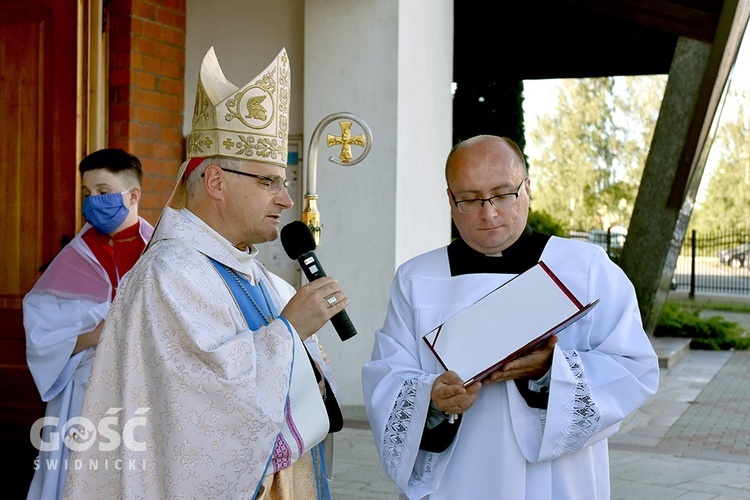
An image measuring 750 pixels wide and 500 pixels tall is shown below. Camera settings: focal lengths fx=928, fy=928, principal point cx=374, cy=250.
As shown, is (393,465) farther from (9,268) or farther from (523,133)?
(523,133)

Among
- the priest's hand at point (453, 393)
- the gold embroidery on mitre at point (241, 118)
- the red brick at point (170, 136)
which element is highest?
the red brick at point (170, 136)

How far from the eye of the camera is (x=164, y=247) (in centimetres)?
265

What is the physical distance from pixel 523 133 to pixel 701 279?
1594cm

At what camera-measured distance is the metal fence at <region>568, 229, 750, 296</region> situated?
27.3 meters

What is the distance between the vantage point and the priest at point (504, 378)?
8.91ft

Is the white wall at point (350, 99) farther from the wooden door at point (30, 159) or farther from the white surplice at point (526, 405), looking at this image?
the white surplice at point (526, 405)

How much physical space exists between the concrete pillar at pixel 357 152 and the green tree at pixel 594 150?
87.5 feet

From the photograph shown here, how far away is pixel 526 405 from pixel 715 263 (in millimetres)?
32527

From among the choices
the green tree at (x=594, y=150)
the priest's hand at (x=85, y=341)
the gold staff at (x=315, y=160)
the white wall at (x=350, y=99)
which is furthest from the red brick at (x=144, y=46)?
the green tree at (x=594, y=150)

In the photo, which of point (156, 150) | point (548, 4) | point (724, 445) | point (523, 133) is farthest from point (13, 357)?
point (523, 133)

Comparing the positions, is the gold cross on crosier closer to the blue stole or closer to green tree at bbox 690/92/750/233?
the blue stole

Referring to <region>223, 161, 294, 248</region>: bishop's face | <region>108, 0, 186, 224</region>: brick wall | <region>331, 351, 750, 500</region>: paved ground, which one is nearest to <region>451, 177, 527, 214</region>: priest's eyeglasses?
<region>223, 161, 294, 248</region>: bishop's face

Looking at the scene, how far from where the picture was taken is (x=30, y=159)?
5684 mm

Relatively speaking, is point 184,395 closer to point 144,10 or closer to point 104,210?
point 104,210
